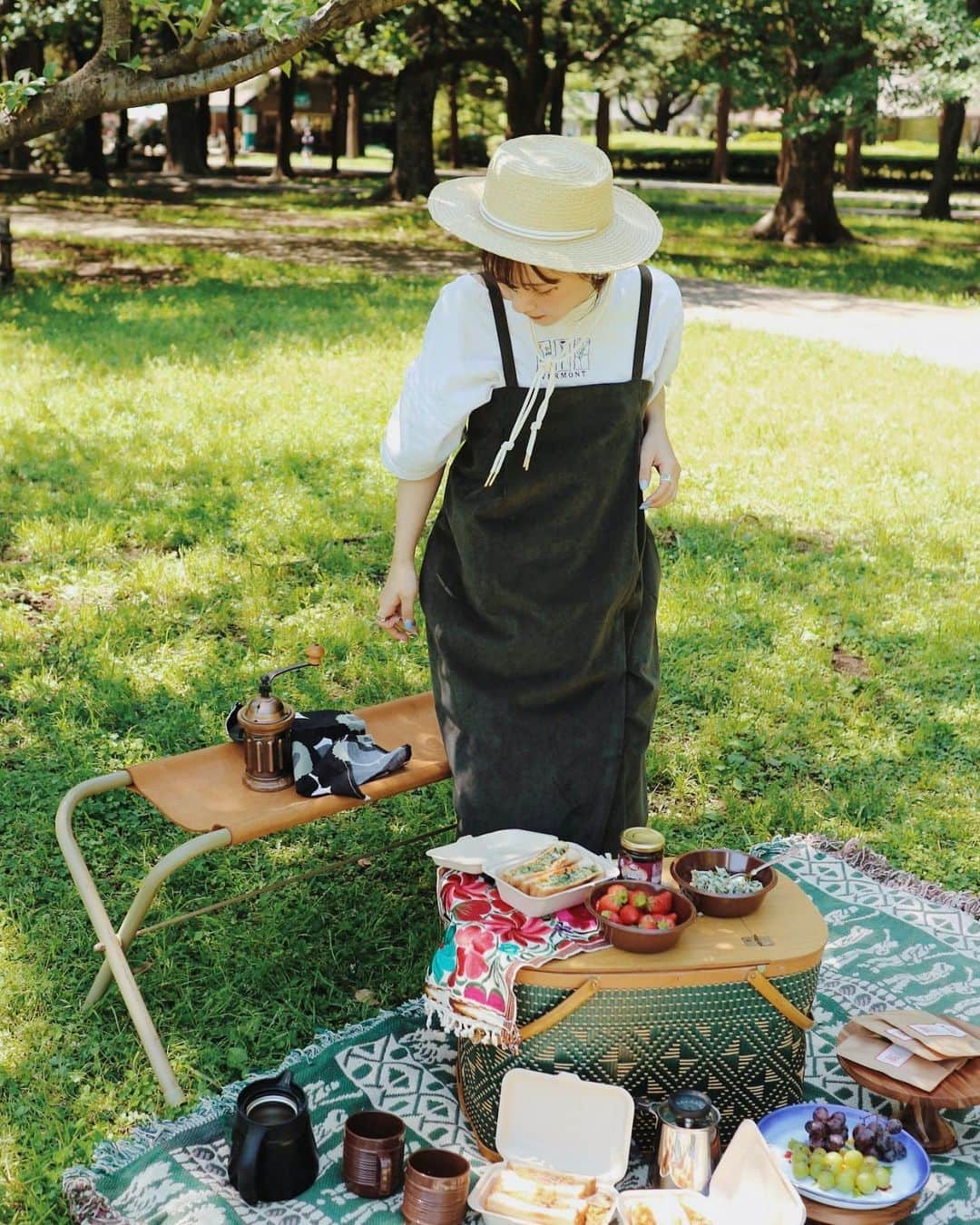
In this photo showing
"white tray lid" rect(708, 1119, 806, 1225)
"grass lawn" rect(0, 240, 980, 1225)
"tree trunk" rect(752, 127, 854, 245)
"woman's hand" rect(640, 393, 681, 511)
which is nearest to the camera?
"white tray lid" rect(708, 1119, 806, 1225)

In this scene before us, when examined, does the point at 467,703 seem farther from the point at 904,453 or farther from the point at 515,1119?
the point at 904,453

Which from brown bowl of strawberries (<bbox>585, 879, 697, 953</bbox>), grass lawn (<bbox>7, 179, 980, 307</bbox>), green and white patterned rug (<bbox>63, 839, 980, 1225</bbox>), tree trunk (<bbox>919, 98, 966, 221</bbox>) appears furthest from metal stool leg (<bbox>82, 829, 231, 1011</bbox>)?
tree trunk (<bbox>919, 98, 966, 221</bbox>)

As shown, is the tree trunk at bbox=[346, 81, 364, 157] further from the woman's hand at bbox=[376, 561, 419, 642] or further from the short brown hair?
the short brown hair

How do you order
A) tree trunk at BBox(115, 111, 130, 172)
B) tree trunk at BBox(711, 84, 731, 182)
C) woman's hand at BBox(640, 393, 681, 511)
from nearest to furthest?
woman's hand at BBox(640, 393, 681, 511) → tree trunk at BBox(115, 111, 130, 172) → tree trunk at BBox(711, 84, 731, 182)

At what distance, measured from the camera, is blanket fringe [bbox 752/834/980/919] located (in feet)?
12.9

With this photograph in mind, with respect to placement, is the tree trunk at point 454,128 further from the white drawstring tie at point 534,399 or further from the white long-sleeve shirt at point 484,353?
the white drawstring tie at point 534,399

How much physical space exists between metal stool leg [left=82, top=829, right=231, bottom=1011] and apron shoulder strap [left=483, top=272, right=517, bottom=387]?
1175 millimetres

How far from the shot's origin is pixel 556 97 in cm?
2403

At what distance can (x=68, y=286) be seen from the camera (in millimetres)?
12250

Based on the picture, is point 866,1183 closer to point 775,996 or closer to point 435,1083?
point 775,996

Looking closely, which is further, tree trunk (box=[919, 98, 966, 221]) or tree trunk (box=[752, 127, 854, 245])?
tree trunk (box=[919, 98, 966, 221])

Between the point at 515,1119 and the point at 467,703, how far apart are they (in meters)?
0.90

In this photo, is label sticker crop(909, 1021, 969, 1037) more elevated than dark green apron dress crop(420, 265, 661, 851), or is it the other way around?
dark green apron dress crop(420, 265, 661, 851)

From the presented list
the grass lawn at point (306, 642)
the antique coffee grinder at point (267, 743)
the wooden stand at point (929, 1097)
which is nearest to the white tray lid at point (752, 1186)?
the wooden stand at point (929, 1097)
